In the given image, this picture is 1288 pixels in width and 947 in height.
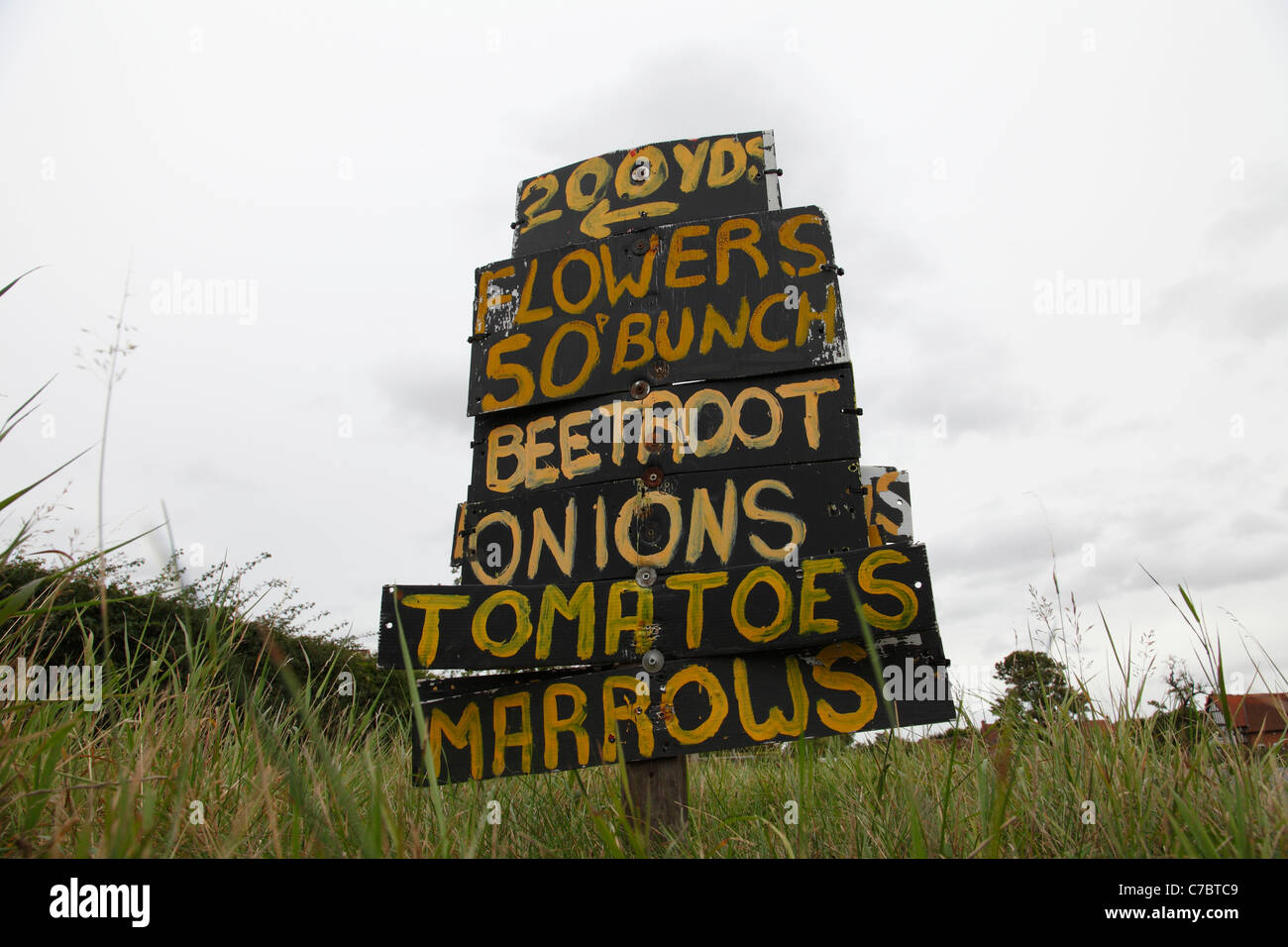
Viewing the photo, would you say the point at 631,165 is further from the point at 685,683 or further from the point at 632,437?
the point at 685,683

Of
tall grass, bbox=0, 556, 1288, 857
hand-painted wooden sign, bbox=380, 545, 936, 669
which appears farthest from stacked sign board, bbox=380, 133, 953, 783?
tall grass, bbox=0, 556, 1288, 857

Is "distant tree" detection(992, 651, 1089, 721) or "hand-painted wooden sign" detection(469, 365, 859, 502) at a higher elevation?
"hand-painted wooden sign" detection(469, 365, 859, 502)

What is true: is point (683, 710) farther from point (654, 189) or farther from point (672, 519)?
point (654, 189)

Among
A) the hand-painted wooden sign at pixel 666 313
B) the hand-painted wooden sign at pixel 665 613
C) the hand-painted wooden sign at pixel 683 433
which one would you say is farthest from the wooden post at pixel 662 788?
the hand-painted wooden sign at pixel 666 313

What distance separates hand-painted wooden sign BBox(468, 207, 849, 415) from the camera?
2.79m

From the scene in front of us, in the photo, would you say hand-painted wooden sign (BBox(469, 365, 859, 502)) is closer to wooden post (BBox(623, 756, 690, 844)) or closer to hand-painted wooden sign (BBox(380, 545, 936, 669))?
hand-painted wooden sign (BBox(380, 545, 936, 669))

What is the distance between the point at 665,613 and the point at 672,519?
1.02ft

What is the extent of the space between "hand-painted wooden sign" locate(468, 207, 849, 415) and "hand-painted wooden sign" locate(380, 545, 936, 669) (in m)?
0.70

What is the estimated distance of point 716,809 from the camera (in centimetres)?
290

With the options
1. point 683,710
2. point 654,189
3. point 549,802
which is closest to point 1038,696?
point 683,710

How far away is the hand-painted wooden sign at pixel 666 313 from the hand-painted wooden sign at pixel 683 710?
97cm

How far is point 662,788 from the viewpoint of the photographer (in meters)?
2.52

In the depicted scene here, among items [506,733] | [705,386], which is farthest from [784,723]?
[705,386]
